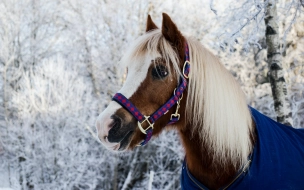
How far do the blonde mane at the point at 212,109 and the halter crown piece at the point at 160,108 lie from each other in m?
0.05

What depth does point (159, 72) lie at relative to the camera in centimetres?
213

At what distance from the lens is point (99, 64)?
46.5ft

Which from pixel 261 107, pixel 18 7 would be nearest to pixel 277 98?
pixel 261 107

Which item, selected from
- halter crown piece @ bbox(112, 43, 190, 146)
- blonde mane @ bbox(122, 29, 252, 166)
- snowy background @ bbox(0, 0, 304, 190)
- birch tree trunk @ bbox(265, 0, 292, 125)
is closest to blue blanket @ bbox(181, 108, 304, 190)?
blonde mane @ bbox(122, 29, 252, 166)

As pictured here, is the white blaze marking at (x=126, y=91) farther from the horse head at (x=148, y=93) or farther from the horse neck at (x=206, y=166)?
the horse neck at (x=206, y=166)

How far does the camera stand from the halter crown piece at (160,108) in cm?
201

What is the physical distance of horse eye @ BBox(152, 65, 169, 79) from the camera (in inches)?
83.2

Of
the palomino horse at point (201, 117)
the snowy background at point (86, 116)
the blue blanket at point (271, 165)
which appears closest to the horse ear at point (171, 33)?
the palomino horse at point (201, 117)

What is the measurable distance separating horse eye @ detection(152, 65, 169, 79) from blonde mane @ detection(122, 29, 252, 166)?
82 mm

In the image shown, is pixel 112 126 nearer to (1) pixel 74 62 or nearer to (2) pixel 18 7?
(1) pixel 74 62

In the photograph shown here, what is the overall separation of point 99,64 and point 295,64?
8.11m

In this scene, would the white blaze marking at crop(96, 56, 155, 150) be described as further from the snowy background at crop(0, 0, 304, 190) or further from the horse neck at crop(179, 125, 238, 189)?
the snowy background at crop(0, 0, 304, 190)

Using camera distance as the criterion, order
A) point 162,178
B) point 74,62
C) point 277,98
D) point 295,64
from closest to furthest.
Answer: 1. point 277,98
2. point 295,64
3. point 162,178
4. point 74,62

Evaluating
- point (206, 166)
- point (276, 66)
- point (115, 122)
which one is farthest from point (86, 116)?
point (115, 122)
